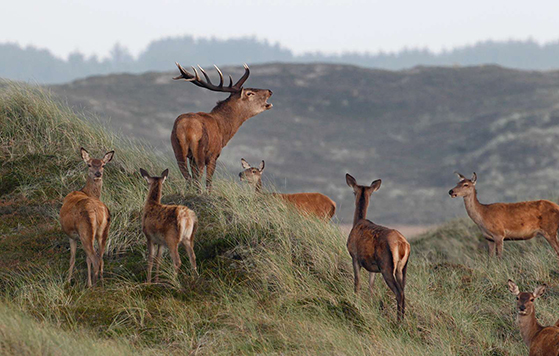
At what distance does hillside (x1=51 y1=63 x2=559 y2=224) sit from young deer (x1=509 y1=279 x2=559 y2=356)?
33.5 m

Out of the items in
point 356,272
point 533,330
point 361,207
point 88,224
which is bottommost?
point 533,330

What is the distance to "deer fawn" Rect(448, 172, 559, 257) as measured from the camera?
14000 mm

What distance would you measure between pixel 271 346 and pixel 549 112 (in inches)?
2127

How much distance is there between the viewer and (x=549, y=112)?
58281 mm

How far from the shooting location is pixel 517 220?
14.0 m

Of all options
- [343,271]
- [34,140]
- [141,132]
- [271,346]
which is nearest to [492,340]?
[343,271]

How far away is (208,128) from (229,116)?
901 mm

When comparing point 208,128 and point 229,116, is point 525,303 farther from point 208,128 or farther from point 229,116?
point 229,116

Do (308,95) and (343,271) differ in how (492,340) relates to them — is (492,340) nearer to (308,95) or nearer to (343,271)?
(343,271)

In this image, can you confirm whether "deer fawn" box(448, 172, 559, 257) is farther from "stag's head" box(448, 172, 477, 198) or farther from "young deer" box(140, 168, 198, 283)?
"young deer" box(140, 168, 198, 283)

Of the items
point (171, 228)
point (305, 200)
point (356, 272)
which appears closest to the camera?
point (171, 228)

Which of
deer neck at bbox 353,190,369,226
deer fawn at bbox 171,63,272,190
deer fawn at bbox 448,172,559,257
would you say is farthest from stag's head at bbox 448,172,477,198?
deer neck at bbox 353,190,369,226

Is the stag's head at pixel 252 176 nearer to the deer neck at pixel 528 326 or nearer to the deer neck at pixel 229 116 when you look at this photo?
the deer neck at pixel 229 116

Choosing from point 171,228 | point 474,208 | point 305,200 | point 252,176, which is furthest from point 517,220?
point 171,228
